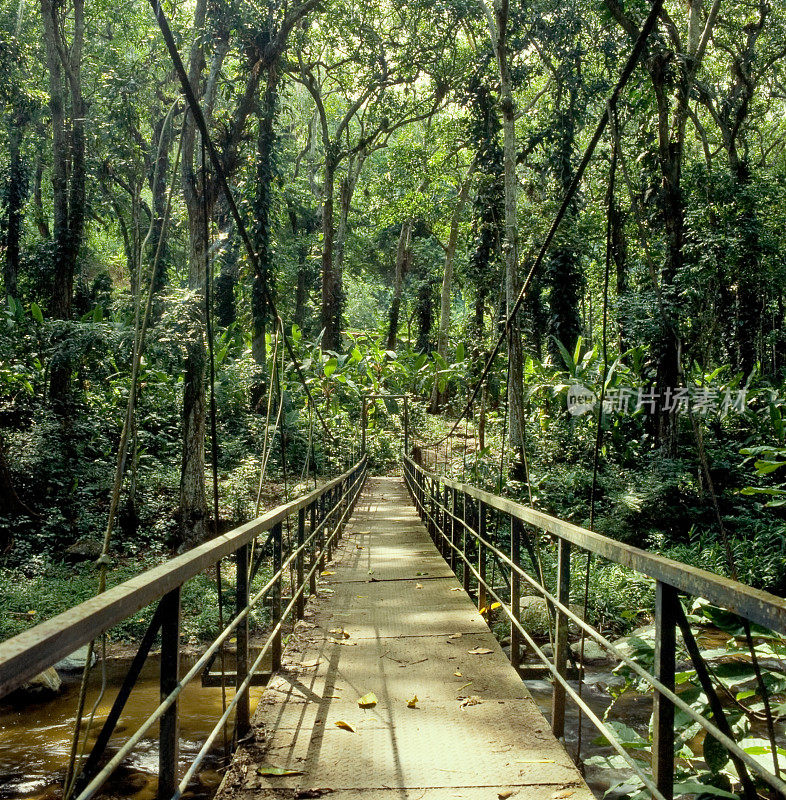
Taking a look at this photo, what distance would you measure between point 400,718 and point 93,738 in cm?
387

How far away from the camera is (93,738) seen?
18.2 ft

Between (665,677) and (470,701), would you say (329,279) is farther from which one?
(665,677)

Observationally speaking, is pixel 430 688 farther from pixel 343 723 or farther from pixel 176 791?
pixel 176 791

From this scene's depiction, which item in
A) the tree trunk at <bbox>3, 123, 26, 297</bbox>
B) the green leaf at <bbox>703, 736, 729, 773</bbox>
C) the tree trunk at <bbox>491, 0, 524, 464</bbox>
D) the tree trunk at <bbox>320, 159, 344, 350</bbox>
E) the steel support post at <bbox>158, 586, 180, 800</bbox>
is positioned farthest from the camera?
the tree trunk at <bbox>320, 159, 344, 350</bbox>

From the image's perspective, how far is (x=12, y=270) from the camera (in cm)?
1526

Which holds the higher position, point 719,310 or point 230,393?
point 719,310

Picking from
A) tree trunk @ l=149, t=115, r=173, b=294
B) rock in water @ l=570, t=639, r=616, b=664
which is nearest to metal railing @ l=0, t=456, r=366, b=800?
tree trunk @ l=149, t=115, r=173, b=294

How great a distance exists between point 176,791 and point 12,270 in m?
15.9

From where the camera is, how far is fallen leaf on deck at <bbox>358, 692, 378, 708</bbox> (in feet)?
9.59

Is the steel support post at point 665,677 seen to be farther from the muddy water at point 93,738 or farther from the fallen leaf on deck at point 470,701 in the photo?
the muddy water at point 93,738

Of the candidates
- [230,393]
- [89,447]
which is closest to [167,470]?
[89,447]

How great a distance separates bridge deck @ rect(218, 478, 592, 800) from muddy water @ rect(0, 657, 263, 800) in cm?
136

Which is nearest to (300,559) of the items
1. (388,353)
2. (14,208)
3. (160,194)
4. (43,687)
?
(43,687)

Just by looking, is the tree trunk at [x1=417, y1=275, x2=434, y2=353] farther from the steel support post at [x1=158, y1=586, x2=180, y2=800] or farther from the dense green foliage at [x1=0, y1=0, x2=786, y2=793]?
the steel support post at [x1=158, y1=586, x2=180, y2=800]
